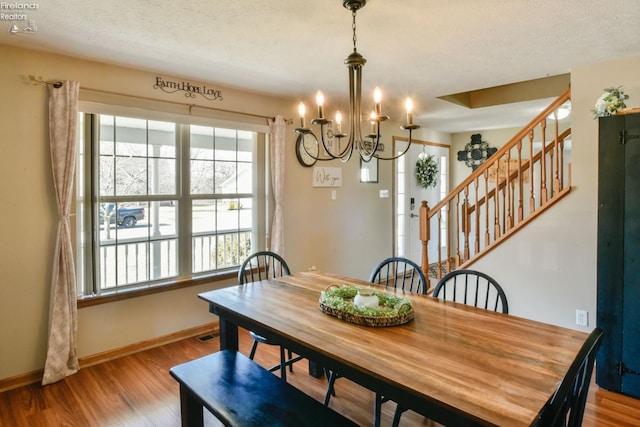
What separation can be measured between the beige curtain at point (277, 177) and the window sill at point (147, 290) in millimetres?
532

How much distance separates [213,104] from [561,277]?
3.36 meters

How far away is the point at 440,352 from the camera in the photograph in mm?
1441

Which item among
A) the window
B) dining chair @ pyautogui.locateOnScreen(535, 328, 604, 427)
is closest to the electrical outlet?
dining chair @ pyautogui.locateOnScreen(535, 328, 604, 427)

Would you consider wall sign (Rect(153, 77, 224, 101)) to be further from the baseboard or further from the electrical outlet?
the electrical outlet

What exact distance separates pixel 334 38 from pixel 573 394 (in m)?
2.22

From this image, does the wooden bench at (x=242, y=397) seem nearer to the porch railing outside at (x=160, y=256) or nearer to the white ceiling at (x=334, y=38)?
the porch railing outside at (x=160, y=256)

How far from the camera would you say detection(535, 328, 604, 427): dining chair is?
1.01 m

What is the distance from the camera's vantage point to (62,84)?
2.69 metres

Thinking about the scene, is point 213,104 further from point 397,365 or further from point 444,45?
point 397,365

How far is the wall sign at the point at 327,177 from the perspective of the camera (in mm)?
4398

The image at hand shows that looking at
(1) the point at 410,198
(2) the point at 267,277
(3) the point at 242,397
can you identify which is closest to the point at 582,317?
(2) the point at 267,277

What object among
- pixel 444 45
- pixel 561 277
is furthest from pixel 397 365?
pixel 561 277

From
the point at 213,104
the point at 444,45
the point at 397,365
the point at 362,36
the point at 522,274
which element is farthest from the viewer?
the point at 213,104

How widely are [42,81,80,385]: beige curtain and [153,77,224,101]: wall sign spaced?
2.11 ft
